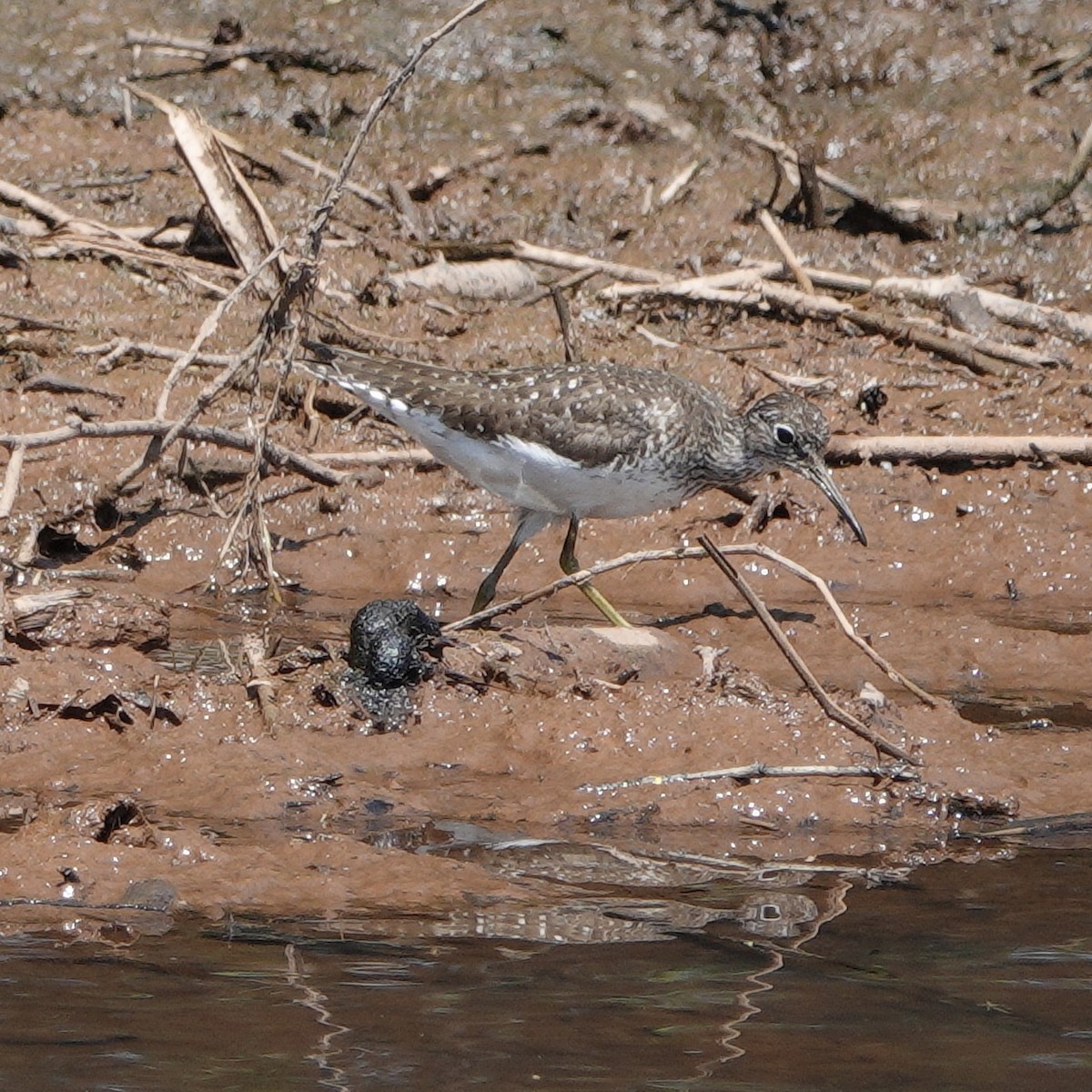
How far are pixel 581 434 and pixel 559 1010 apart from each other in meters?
3.77

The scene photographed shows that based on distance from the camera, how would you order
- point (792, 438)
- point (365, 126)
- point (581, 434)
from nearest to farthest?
1. point (365, 126)
2. point (581, 434)
3. point (792, 438)

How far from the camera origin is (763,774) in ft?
20.2

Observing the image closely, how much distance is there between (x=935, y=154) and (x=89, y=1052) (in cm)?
1003

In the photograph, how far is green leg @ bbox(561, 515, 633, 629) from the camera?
313 inches

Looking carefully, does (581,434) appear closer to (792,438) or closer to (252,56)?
(792,438)

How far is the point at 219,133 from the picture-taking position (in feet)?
40.0

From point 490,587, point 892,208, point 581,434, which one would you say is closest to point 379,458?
point 490,587

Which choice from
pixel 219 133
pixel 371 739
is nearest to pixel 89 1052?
pixel 371 739

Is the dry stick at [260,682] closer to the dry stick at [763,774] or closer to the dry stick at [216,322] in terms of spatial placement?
the dry stick at [763,774]

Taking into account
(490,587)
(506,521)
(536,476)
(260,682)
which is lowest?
(260,682)

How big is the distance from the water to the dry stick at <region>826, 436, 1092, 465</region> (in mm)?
4695

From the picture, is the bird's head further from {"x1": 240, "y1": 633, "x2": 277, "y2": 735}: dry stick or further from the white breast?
{"x1": 240, "y1": 633, "x2": 277, "y2": 735}: dry stick

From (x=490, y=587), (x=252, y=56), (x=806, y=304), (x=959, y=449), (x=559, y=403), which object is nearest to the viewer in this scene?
(x=559, y=403)

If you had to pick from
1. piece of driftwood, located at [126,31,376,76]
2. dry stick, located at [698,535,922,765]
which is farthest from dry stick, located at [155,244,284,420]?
piece of driftwood, located at [126,31,376,76]
